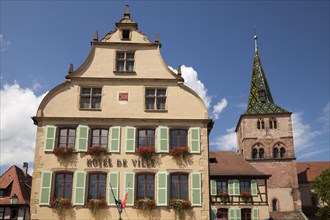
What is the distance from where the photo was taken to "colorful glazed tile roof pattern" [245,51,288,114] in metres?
50.5

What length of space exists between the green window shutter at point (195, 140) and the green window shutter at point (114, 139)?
370 centimetres

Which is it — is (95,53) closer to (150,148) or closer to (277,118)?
(150,148)

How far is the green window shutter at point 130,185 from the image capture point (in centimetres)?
1867

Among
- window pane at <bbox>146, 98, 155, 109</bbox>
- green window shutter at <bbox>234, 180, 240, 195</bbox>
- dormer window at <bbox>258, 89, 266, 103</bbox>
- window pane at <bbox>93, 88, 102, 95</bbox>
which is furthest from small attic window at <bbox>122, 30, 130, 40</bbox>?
dormer window at <bbox>258, 89, 266, 103</bbox>

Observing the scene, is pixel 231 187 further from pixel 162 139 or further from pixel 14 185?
pixel 14 185

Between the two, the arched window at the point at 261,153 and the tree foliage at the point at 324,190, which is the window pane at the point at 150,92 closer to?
the tree foliage at the point at 324,190

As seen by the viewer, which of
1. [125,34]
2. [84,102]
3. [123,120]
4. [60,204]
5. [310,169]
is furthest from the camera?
[310,169]

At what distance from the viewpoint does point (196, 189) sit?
1905cm

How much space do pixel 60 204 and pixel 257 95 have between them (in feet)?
136

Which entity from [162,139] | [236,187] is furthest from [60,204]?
[236,187]

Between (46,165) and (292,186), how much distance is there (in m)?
33.4

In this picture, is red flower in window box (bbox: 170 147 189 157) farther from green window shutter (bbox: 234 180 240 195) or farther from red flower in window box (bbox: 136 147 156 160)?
green window shutter (bbox: 234 180 240 195)

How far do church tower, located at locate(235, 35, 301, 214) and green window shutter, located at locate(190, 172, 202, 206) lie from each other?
26.4 m

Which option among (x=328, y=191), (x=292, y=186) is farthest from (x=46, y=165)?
(x=292, y=186)
